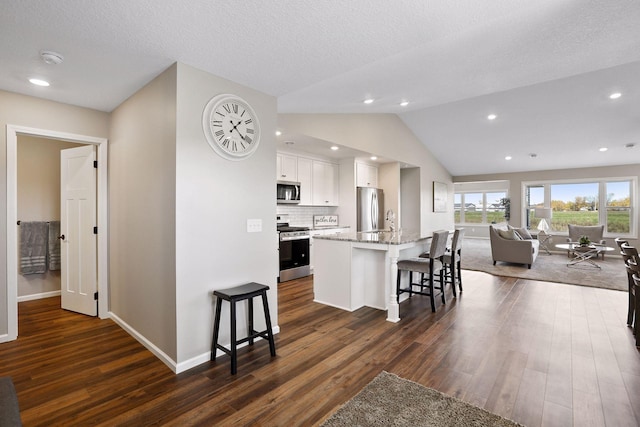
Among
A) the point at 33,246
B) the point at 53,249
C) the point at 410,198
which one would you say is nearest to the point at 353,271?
the point at 53,249

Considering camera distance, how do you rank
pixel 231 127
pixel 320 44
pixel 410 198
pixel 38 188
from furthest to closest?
pixel 410 198 < pixel 38 188 < pixel 231 127 < pixel 320 44

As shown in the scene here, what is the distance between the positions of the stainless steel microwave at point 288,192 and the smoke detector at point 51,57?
3.34 metres

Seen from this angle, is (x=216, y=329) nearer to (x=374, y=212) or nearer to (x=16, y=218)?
(x=16, y=218)

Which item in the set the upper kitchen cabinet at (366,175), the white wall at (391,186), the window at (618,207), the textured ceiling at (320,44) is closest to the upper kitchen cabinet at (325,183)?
the upper kitchen cabinet at (366,175)

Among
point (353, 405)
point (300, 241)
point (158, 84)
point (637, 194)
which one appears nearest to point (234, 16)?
point (158, 84)

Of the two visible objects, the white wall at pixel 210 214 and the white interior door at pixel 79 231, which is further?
the white interior door at pixel 79 231

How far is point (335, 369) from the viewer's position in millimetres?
2414

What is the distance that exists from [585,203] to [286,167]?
28.6 ft

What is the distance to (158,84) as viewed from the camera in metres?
2.62

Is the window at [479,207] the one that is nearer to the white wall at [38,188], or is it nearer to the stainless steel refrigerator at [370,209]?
the stainless steel refrigerator at [370,209]

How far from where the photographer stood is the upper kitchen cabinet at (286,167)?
5.40m

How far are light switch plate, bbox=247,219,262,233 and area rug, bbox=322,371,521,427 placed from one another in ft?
5.35

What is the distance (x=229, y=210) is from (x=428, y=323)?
97.1 inches

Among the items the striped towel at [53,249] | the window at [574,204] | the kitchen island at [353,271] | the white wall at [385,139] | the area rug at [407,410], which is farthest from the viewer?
the window at [574,204]
